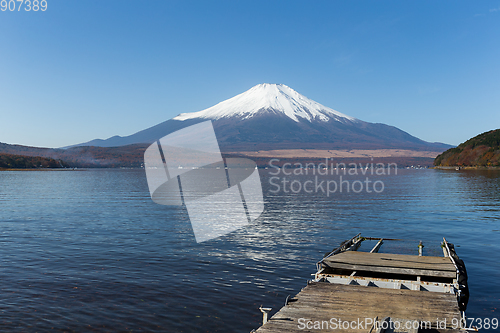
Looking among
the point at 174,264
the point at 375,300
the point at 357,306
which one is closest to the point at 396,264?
the point at 375,300

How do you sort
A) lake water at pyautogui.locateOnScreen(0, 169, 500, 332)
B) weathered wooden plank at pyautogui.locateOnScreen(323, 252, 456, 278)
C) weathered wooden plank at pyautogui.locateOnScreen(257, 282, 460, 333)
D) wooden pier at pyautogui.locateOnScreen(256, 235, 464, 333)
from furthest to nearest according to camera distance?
weathered wooden plank at pyautogui.locateOnScreen(323, 252, 456, 278)
lake water at pyautogui.locateOnScreen(0, 169, 500, 332)
weathered wooden plank at pyautogui.locateOnScreen(257, 282, 460, 333)
wooden pier at pyautogui.locateOnScreen(256, 235, 464, 333)

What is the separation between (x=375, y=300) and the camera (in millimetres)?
11836

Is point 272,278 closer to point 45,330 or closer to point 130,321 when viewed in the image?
point 130,321

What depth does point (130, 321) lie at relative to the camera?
12633mm

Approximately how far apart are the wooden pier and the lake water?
70.6 inches

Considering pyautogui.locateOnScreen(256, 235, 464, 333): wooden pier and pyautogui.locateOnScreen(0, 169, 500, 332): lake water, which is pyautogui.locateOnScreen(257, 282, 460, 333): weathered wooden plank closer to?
pyautogui.locateOnScreen(256, 235, 464, 333): wooden pier

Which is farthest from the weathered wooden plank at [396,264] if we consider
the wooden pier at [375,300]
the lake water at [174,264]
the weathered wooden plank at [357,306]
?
the weathered wooden plank at [357,306]

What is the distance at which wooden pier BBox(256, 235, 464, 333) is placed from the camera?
31.6ft

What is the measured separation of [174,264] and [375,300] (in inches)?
459

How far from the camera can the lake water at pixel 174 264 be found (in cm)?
1312

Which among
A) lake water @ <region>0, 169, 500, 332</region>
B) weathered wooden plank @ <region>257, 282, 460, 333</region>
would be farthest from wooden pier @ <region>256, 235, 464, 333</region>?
lake water @ <region>0, 169, 500, 332</region>

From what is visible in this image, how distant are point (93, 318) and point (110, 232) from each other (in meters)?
17.8

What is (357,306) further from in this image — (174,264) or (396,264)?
(174,264)

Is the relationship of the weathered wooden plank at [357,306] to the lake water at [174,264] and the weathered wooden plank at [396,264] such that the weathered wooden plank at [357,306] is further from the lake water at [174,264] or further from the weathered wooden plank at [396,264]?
the weathered wooden plank at [396,264]
